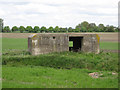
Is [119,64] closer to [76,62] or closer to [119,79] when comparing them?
[76,62]

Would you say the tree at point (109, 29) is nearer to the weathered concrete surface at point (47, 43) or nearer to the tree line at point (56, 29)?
the tree line at point (56, 29)

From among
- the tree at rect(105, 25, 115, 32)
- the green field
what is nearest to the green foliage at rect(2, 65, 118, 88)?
the green field

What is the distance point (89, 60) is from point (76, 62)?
1033 mm

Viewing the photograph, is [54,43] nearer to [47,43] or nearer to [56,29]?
[47,43]

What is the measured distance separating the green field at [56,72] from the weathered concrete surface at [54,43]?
4.49 ft

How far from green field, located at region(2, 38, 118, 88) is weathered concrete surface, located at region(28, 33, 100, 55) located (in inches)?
53.9

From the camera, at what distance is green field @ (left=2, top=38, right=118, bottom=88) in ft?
32.7

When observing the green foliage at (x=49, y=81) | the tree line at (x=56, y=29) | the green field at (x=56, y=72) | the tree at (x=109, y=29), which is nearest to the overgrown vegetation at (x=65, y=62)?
the green field at (x=56, y=72)

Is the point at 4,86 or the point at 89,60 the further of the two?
the point at 89,60

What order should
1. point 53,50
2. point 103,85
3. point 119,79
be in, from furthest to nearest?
1. point 53,50
2. point 119,79
3. point 103,85

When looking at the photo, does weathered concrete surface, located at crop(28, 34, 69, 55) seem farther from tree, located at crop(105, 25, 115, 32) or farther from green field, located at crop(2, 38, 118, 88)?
tree, located at crop(105, 25, 115, 32)

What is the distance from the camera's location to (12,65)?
15.7 meters

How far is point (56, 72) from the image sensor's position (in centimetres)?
1290

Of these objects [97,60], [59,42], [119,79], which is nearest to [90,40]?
[59,42]
